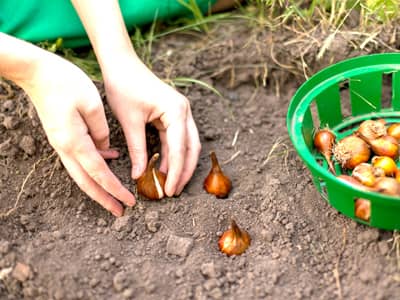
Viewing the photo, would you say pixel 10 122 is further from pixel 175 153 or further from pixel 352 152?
pixel 352 152

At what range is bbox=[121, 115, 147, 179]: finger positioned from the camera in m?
1.50

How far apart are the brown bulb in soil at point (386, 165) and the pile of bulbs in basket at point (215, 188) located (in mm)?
350

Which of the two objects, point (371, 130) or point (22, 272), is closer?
point (22, 272)

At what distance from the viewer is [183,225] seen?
1.50 metres

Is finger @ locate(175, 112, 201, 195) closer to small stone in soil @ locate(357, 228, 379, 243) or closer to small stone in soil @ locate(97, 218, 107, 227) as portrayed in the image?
small stone in soil @ locate(97, 218, 107, 227)

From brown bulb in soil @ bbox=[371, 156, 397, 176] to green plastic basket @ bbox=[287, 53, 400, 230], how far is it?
0.12 meters

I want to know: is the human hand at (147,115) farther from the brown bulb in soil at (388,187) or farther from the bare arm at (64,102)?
the brown bulb in soil at (388,187)

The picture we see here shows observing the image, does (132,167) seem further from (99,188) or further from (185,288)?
(185,288)

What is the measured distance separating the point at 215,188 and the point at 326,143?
294mm

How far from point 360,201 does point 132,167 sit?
0.54 meters

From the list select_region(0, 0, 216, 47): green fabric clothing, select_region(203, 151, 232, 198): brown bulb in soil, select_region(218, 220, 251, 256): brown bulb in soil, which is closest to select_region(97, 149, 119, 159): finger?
select_region(203, 151, 232, 198): brown bulb in soil

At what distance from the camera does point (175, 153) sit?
1472mm

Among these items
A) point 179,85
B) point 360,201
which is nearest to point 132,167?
point 179,85

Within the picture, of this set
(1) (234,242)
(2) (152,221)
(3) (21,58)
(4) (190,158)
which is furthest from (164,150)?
(3) (21,58)
